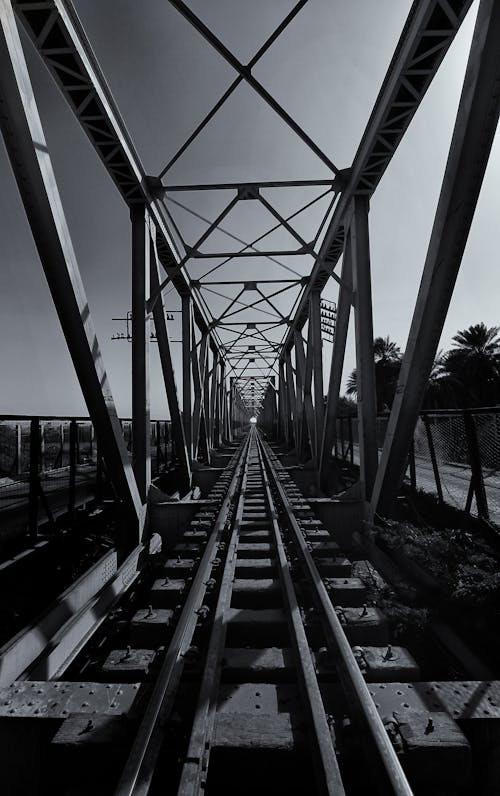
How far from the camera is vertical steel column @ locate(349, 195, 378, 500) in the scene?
22.7 ft

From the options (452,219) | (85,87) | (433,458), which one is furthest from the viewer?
(433,458)

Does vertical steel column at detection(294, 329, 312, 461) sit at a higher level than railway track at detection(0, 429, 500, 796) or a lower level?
higher

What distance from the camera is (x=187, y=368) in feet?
41.1

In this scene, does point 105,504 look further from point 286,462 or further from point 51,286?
point 286,462

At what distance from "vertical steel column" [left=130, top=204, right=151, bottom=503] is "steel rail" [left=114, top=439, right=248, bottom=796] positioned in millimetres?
→ 3683

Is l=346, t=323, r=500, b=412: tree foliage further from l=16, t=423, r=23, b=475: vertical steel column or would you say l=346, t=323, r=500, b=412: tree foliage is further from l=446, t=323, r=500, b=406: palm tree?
l=16, t=423, r=23, b=475: vertical steel column

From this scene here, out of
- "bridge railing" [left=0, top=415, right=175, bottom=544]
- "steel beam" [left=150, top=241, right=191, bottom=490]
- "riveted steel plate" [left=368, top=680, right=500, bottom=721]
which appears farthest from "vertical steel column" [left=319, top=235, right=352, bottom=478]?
"riveted steel plate" [left=368, top=680, right=500, bottom=721]

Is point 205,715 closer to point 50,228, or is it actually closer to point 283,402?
point 50,228

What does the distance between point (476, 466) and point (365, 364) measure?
2.42m

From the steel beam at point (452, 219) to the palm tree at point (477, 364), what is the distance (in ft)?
103

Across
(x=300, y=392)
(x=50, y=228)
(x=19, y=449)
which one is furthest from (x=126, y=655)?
(x=300, y=392)

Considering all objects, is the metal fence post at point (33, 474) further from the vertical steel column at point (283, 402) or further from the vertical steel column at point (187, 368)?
the vertical steel column at point (283, 402)

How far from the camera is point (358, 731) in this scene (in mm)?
2061

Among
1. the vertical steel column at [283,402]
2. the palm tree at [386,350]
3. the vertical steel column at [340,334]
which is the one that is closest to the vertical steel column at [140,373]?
the vertical steel column at [340,334]
